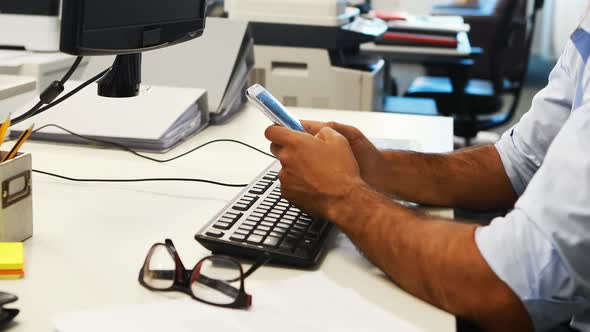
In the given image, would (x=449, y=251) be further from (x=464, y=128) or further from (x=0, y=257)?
(x=464, y=128)

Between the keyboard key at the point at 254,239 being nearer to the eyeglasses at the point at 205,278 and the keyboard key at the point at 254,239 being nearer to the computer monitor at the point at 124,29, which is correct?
the eyeglasses at the point at 205,278

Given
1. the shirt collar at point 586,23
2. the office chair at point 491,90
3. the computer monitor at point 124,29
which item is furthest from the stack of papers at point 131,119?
the office chair at point 491,90

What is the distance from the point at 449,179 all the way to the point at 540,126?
18 centimetres

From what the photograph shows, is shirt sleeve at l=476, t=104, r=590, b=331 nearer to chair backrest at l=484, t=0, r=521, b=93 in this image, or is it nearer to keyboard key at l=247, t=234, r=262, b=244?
keyboard key at l=247, t=234, r=262, b=244

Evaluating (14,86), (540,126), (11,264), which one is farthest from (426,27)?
(11,264)

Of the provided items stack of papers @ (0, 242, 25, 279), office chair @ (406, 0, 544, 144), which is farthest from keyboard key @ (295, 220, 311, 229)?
office chair @ (406, 0, 544, 144)

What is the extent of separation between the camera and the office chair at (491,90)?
2959mm

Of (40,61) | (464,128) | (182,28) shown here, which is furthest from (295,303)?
(464,128)

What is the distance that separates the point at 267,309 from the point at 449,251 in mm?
207

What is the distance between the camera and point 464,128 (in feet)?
9.78

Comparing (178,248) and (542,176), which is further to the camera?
(178,248)

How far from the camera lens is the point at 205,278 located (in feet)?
2.53

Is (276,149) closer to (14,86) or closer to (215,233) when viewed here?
(215,233)

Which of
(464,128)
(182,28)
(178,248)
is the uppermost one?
(182,28)
